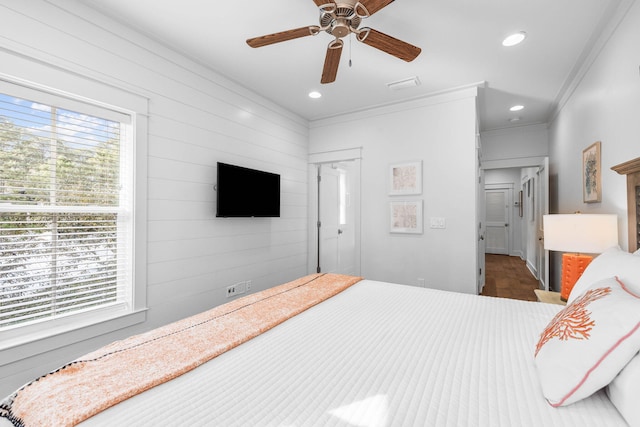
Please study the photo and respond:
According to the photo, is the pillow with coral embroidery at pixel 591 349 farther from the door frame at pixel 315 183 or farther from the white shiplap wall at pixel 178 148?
the door frame at pixel 315 183

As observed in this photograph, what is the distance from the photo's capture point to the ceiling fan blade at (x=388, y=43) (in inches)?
71.6

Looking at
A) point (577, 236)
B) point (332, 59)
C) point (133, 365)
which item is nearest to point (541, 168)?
point (577, 236)

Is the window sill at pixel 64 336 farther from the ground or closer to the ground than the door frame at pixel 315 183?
closer to the ground

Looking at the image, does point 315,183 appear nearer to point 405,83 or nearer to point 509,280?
point 405,83

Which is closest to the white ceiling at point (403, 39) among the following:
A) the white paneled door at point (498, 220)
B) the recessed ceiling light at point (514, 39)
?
the recessed ceiling light at point (514, 39)

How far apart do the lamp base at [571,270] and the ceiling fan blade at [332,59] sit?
7.44 ft

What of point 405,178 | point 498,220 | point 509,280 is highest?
point 405,178

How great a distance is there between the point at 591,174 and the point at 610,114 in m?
0.60

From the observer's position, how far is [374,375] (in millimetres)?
1014

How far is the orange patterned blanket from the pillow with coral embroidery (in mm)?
1084

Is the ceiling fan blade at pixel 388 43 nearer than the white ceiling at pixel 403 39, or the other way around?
the ceiling fan blade at pixel 388 43

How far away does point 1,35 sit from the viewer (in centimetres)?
170

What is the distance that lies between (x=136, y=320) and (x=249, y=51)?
2456mm

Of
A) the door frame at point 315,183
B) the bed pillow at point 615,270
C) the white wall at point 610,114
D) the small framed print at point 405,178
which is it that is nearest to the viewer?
the bed pillow at point 615,270
